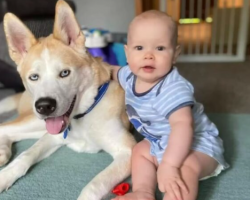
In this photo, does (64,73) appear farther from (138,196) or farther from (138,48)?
(138,196)

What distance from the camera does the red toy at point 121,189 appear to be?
3.46ft

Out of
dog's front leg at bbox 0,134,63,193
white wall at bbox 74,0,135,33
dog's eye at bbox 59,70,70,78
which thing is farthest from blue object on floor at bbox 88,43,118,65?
dog's eye at bbox 59,70,70,78

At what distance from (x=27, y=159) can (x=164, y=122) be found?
52 cm

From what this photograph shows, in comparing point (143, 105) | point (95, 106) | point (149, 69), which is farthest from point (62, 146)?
point (149, 69)

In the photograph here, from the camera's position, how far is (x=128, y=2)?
2.85 meters

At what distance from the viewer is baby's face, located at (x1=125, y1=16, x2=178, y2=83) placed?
3.34 ft

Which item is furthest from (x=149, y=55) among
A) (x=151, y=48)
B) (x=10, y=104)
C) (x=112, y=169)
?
(x=10, y=104)

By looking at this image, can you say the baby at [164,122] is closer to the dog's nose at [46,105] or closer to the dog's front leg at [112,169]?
the dog's front leg at [112,169]

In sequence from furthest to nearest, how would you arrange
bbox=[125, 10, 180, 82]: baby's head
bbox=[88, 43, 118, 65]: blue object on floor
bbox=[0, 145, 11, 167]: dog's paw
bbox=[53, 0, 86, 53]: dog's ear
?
1. bbox=[88, 43, 118, 65]: blue object on floor
2. bbox=[0, 145, 11, 167]: dog's paw
3. bbox=[53, 0, 86, 53]: dog's ear
4. bbox=[125, 10, 180, 82]: baby's head

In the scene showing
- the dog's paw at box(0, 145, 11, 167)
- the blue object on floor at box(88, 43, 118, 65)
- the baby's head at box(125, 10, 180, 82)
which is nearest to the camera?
the baby's head at box(125, 10, 180, 82)

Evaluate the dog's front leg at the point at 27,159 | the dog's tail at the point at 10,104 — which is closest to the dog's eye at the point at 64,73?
the dog's front leg at the point at 27,159

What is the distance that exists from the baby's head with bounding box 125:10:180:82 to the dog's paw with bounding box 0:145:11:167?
0.63 metres

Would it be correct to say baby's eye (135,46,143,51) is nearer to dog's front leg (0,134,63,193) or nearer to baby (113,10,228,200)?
baby (113,10,228,200)

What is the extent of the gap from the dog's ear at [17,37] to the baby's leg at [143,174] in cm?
54
